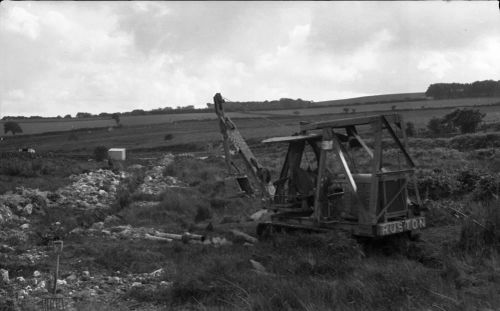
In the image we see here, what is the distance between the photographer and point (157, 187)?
21078 mm

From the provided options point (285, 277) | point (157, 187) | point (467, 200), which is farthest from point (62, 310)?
point (157, 187)

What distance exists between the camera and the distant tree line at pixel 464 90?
83.4 ft

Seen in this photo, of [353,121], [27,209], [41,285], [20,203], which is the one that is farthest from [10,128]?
[353,121]

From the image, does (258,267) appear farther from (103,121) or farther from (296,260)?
(103,121)

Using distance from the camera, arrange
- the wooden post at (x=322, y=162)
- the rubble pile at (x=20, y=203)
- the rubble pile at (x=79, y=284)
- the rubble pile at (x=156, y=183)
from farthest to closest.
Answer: the rubble pile at (x=156, y=183), the rubble pile at (x=20, y=203), the wooden post at (x=322, y=162), the rubble pile at (x=79, y=284)

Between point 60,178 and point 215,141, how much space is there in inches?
1207

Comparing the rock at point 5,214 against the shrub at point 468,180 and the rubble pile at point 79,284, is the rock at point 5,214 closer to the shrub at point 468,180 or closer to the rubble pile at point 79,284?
the rubble pile at point 79,284

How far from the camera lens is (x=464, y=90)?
29.4 metres

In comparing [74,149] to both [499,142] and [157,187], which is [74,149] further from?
[499,142]

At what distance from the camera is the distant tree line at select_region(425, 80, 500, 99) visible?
83.4 feet

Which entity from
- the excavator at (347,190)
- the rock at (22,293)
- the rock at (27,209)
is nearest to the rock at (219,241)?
the excavator at (347,190)

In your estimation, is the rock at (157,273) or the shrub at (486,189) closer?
the rock at (157,273)

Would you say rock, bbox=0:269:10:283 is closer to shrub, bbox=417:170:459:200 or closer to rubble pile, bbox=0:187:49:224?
rubble pile, bbox=0:187:49:224

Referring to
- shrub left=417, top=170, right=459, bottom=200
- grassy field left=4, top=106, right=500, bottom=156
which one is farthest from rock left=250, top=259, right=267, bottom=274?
grassy field left=4, top=106, right=500, bottom=156
